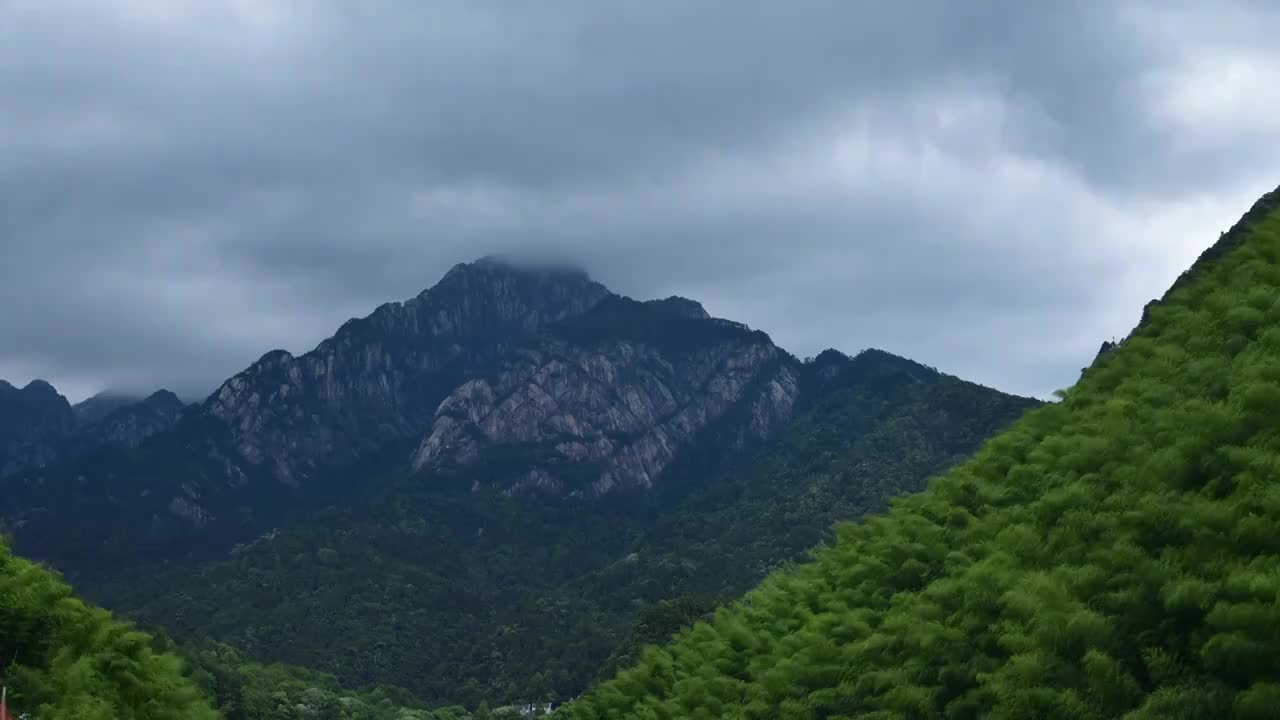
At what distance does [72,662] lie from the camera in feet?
83.5

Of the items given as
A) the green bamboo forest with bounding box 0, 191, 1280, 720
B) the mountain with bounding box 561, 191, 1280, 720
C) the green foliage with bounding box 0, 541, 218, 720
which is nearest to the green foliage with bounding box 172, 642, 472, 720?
the green foliage with bounding box 0, 541, 218, 720

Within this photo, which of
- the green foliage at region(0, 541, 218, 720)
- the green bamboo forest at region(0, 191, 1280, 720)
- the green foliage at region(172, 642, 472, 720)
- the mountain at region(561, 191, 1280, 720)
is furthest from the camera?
the green foliage at region(172, 642, 472, 720)

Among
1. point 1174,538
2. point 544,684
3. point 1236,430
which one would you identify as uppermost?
point 1236,430

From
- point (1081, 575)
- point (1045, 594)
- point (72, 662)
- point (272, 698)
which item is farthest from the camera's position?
point (272, 698)

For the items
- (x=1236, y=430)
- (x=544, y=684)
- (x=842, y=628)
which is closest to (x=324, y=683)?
(x=544, y=684)

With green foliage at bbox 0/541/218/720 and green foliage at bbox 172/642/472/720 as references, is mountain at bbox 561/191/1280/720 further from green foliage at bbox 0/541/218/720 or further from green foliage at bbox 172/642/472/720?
green foliage at bbox 172/642/472/720

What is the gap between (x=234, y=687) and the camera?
A: 8406cm

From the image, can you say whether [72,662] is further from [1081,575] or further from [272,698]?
[272,698]

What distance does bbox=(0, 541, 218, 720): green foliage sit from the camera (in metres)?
23.6

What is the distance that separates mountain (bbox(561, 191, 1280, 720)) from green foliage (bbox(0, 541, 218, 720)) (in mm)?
12293

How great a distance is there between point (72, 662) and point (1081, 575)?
2187cm

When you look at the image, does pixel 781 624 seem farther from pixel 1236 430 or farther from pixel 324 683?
pixel 324 683

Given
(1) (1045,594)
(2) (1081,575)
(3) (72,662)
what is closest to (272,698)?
(3) (72,662)

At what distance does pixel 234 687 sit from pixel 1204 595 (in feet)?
271
